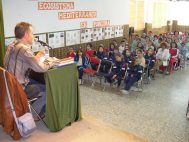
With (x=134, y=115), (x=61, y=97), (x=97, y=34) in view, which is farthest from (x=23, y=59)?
(x=97, y=34)

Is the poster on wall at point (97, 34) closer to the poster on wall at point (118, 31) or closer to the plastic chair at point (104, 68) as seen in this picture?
the poster on wall at point (118, 31)

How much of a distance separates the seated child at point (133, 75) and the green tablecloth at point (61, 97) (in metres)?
2.46

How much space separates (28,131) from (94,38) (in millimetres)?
5598

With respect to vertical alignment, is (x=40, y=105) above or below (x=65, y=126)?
above

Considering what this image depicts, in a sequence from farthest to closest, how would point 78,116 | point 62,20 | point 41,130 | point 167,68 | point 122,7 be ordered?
point 122,7 → point 167,68 → point 62,20 → point 78,116 → point 41,130

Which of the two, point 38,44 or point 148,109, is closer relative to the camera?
point 148,109

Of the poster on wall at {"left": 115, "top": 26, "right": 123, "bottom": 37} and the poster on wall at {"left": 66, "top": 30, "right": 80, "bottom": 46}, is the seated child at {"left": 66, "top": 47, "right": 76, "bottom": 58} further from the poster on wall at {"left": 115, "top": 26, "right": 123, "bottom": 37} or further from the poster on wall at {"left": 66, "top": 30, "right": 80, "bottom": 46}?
the poster on wall at {"left": 115, "top": 26, "right": 123, "bottom": 37}

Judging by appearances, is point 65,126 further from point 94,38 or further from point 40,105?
point 94,38

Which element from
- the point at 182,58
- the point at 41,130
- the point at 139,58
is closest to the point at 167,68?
the point at 182,58

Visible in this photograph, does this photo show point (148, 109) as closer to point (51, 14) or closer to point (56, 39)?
point (56, 39)

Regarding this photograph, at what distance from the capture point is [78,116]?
3666mm

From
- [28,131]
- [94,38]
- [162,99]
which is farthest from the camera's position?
[94,38]

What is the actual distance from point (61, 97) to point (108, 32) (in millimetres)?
5937

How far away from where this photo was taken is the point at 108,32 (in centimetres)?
889
